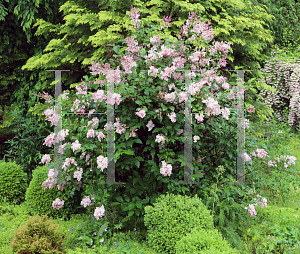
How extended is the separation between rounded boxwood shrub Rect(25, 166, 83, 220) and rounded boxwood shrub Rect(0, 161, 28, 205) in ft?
1.77

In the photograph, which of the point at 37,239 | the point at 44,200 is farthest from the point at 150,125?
the point at 44,200

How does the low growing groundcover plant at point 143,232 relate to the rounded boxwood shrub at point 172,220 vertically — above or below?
below

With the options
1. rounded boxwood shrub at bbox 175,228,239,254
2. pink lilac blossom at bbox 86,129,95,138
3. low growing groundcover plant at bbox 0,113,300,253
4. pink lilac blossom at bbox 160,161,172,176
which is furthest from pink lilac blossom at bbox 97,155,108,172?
rounded boxwood shrub at bbox 175,228,239,254

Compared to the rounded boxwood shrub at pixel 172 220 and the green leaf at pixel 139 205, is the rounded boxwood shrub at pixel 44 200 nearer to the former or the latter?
the green leaf at pixel 139 205

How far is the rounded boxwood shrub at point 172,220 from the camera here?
266 cm

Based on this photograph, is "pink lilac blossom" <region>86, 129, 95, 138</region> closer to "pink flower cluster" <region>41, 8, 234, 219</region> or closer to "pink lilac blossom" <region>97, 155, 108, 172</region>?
"pink flower cluster" <region>41, 8, 234, 219</region>

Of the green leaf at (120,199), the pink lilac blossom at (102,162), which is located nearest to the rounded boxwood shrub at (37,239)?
the green leaf at (120,199)

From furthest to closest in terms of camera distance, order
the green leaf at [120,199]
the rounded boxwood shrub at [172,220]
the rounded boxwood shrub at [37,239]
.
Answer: the green leaf at [120,199], the rounded boxwood shrub at [172,220], the rounded boxwood shrub at [37,239]

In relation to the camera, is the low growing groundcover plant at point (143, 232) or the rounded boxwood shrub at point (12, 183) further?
the rounded boxwood shrub at point (12, 183)

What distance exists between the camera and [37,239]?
257cm

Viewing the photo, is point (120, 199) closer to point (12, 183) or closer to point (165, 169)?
point (165, 169)

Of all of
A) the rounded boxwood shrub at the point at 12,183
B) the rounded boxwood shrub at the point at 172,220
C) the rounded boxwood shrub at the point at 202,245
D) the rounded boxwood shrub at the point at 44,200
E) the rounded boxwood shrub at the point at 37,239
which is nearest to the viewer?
the rounded boxwood shrub at the point at 202,245

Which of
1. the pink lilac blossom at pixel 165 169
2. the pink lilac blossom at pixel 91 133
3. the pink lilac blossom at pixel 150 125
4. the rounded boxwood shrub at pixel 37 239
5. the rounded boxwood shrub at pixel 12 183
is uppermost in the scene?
the pink lilac blossom at pixel 150 125

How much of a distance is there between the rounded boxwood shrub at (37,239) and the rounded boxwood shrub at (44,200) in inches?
33.5
